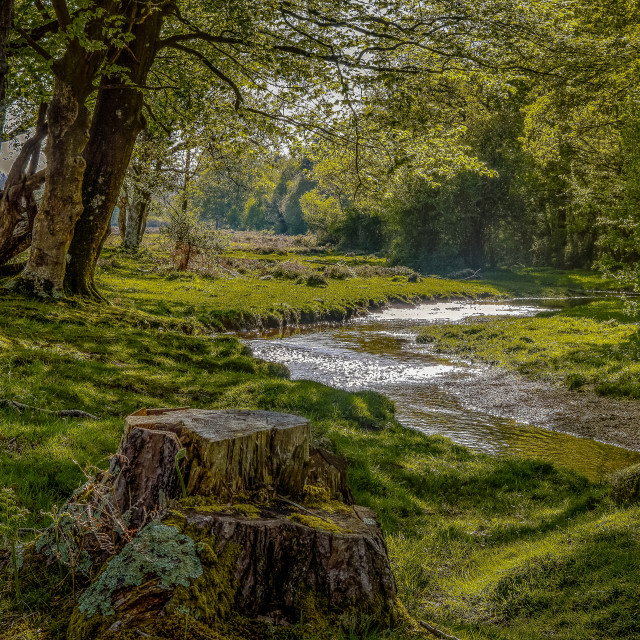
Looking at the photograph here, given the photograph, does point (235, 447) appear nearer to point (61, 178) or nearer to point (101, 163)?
point (61, 178)

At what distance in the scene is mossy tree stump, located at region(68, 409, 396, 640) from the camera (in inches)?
118

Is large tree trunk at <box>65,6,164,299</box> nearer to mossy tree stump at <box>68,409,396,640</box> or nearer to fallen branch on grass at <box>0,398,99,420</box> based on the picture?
fallen branch on grass at <box>0,398,99,420</box>

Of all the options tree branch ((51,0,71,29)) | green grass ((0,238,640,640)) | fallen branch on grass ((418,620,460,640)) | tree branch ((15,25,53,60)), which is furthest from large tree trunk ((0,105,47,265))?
fallen branch on grass ((418,620,460,640))

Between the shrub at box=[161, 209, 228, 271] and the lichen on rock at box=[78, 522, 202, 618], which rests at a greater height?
the shrub at box=[161, 209, 228, 271]

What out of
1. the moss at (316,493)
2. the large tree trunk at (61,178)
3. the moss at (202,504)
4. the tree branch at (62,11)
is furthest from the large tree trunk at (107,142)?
the moss at (202,504)

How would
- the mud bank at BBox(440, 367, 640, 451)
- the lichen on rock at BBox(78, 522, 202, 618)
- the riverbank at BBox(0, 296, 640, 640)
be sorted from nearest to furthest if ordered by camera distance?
the lichen on rock at BBox(78, 522, 202, 618) < the riverbank at BBox(0, 296, 640, 640) < the mud bank at BBox(440, 367, 640, 451)

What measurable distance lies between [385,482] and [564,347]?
1312 centimetres

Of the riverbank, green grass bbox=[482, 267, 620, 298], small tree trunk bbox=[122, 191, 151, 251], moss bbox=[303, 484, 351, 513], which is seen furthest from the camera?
green grass bbox=[482, 267, 620, 298]

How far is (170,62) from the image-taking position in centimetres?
1809

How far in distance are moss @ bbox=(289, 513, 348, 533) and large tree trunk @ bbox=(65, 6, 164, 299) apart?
41.6 ft

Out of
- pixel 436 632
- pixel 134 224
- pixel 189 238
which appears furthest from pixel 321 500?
pixel 134 224

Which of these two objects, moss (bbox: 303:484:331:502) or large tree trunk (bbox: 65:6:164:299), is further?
large tree trunk (bbox: 65:6:164:299)

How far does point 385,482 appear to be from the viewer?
27.7ft

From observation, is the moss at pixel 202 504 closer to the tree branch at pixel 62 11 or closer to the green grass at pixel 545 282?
the tree branch at pixel 62 11
